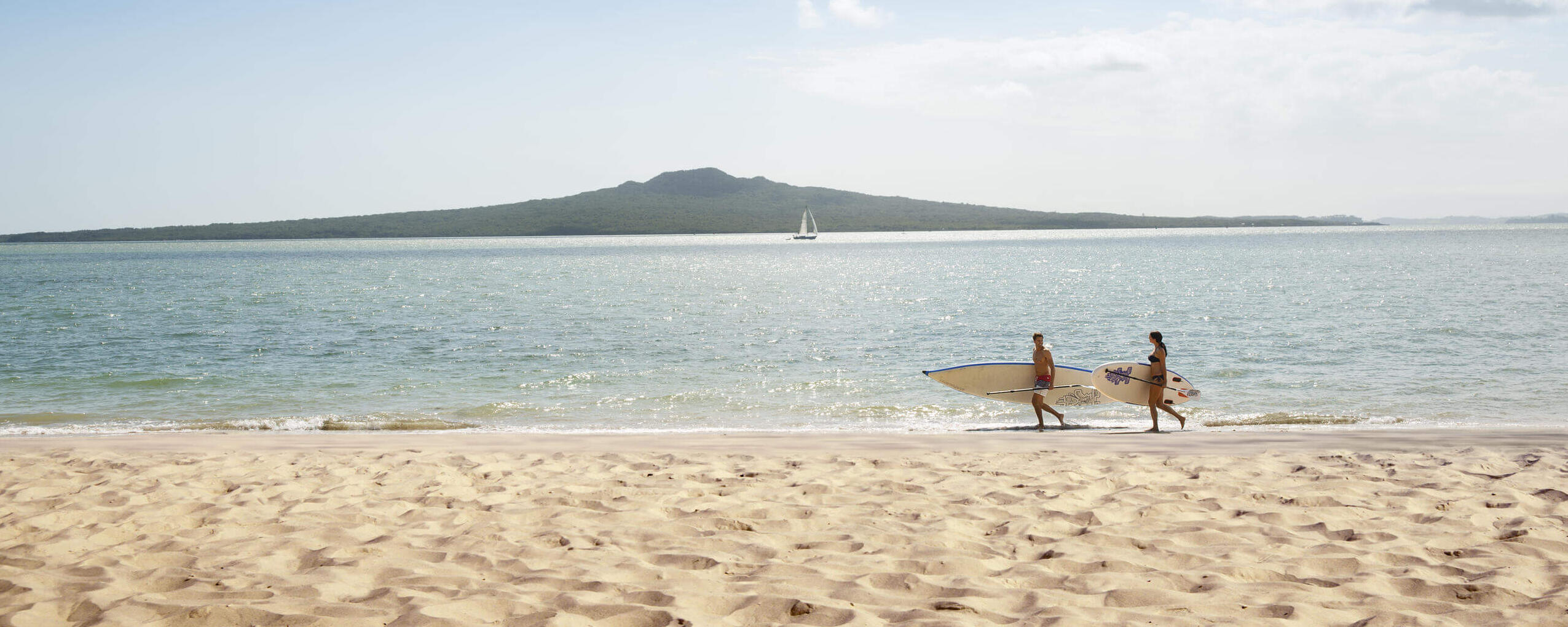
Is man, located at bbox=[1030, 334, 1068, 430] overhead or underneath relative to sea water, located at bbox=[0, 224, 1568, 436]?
overhead

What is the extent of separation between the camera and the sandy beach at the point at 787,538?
512 centimetres

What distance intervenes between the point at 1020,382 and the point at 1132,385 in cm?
177

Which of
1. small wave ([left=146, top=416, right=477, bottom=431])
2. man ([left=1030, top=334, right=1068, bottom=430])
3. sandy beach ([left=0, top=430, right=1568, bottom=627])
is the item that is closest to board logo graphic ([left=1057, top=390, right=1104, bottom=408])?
man ([left=1030, top=334, right=1068, bottom=430])

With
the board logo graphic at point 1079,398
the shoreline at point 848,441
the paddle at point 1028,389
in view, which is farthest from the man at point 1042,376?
the shoreline at point 848,441

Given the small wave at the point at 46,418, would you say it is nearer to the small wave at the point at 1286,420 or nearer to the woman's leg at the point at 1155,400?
the woman's leg at the point at 1155,400

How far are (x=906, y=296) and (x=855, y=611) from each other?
44004mm

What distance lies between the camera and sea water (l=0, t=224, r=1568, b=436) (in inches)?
643

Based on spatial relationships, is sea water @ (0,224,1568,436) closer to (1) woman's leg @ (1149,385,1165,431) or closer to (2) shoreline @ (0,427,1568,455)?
(1) woman's leg @ (1149,385,1165,431)

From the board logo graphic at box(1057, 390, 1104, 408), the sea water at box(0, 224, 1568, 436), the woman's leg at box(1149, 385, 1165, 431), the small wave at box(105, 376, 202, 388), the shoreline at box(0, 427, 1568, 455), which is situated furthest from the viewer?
Answer: the small wave at box(105, 376, 202, 388)

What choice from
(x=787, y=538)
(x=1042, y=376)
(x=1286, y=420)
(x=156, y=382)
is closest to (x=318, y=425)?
(x=156, y=382)

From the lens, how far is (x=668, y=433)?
13555 mm

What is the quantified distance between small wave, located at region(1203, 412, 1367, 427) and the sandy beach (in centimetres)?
419

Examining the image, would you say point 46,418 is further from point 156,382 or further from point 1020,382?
point 1020,382

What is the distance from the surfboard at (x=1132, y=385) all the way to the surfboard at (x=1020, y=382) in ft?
0.62
